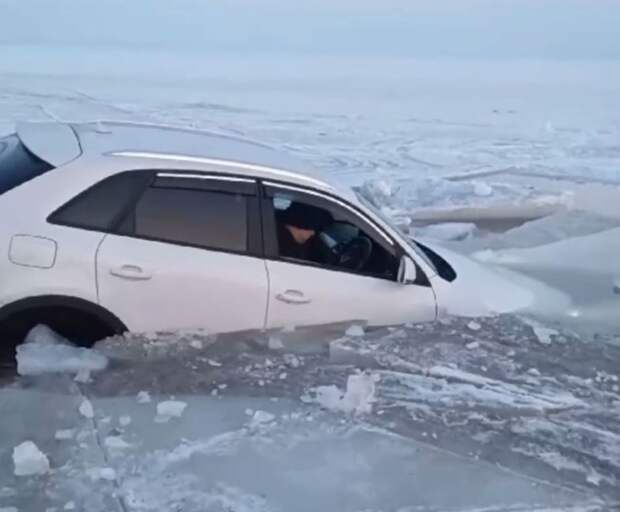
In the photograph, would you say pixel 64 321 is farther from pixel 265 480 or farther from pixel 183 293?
pixel 265 480

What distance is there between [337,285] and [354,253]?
0.76ft

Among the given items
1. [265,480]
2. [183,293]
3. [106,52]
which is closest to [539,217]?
[183,293]

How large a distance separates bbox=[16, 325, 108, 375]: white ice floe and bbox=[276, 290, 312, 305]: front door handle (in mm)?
1010

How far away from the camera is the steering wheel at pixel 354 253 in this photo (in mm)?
5973

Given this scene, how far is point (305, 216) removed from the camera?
598 cm

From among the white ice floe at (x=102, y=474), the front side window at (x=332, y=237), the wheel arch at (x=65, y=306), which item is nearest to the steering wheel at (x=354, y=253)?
the front side window at (x=332, y=237)

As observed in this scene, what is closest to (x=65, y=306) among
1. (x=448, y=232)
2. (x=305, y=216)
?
(x=305, y=216)

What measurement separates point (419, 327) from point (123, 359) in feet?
5.66

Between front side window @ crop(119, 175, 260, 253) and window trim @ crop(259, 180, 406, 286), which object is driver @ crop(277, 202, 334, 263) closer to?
window trim @ crop(259, 180, 406, 286)

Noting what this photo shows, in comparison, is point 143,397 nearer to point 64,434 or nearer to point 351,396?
point 64,434

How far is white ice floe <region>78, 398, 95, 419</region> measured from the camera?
4989 millimetres

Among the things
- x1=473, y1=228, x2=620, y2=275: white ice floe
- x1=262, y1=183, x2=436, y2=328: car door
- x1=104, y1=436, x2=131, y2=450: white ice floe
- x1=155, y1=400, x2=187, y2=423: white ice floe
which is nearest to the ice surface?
x1=155, y1=400, x2=187, y2=423: white ice floe

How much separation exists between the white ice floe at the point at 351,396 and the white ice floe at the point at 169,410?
0.70m

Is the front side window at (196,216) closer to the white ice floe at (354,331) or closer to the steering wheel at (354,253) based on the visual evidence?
the steering wheel at (354,253)
